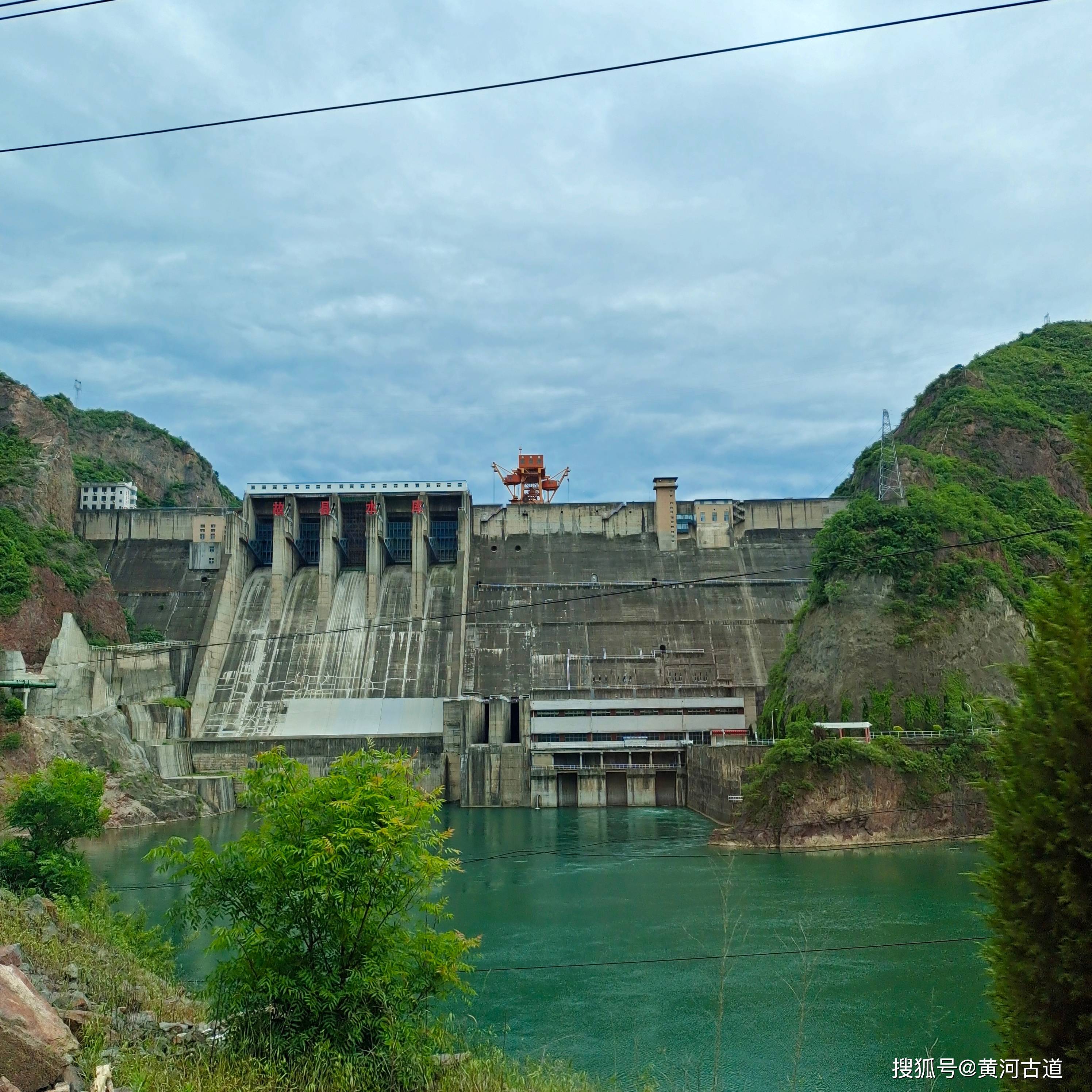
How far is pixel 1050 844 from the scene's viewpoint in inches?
163

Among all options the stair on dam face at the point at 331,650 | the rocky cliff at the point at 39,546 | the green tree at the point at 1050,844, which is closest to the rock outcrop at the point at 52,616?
the rocky cliff at the point at 39,546

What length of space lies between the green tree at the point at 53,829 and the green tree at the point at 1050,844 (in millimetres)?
15461

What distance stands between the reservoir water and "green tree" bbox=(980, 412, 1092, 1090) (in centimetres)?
63

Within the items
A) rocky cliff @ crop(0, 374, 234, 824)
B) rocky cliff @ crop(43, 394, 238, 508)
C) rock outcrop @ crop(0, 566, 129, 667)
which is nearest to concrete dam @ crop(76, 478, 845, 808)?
rocky cliff @ crop(0, 374, 234, 824)

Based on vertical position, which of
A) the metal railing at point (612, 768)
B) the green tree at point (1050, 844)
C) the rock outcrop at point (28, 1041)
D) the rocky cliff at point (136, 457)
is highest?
the rocky cliff at point (136, 457)

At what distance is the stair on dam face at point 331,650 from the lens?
4094 cm

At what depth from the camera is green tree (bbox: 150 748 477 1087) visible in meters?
7.45

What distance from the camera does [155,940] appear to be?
14188mm

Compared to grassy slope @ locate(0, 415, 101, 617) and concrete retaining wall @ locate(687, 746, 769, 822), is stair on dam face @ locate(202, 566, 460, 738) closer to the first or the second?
grassy slope @ locate(0, 415, 101, 617)

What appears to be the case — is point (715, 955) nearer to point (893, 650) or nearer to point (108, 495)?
point (893, 650)

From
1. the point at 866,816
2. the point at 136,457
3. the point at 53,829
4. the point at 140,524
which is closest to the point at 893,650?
the point at 866,816

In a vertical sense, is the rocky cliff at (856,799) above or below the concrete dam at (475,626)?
below

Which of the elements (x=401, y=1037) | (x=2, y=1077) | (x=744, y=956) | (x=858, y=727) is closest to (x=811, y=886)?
(x=744, y=956)

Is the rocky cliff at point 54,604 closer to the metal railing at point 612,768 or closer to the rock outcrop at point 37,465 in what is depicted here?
the rock outcrop at point 37,465
